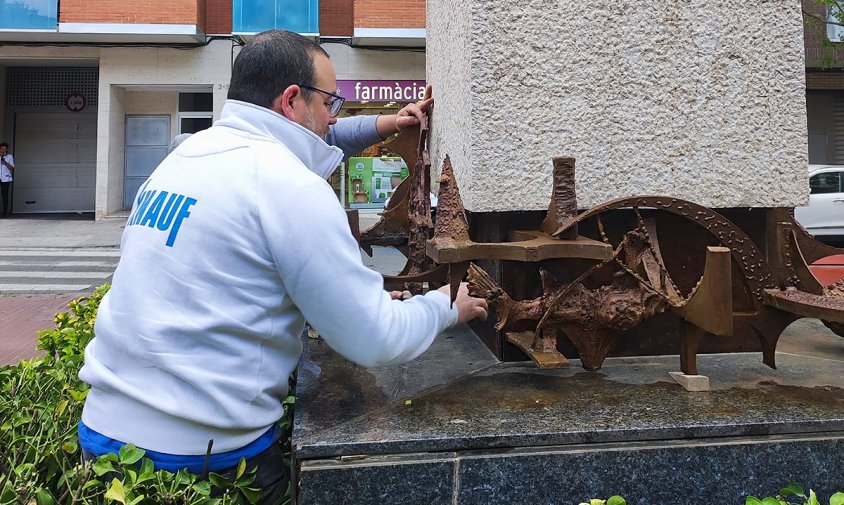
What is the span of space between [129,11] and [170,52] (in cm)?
117

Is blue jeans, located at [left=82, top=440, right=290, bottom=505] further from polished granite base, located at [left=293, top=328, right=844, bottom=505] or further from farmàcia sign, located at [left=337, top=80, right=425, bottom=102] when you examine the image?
farmàcia sign, located at [left=337, top=80, right=425, bottom=102]

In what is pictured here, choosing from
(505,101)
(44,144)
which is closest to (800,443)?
(505,101)

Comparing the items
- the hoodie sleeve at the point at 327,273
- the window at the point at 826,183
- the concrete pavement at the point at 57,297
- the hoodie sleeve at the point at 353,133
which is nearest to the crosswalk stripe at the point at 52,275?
the concrete pavement at the point at 57,297

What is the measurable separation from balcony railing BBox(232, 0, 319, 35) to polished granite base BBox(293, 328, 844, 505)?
13710mm

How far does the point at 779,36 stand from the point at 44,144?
1946 centimetres

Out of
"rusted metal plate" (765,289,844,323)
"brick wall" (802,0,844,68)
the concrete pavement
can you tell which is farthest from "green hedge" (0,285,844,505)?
"brick wall" (802,0,844,68)

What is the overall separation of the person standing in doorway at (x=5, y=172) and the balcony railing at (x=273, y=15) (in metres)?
6.97

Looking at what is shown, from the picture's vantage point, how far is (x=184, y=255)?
1.55 metres

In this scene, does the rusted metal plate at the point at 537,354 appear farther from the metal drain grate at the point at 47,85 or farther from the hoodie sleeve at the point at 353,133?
the metal drain grate at the point at 47,85

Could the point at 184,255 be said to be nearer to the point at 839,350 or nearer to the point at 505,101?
the point at 505,101

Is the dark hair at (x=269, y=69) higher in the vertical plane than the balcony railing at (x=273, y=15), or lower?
lower

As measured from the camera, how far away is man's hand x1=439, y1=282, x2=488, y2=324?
1.86 metres

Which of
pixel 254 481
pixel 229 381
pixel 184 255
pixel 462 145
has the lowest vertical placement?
pixel 254 481

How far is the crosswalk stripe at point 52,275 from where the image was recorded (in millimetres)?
9680
